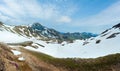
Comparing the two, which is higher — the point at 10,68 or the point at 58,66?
the point at 58,66

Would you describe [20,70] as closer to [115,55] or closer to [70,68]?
[70,68]

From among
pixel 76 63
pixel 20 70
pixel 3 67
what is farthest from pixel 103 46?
pixel 3 67

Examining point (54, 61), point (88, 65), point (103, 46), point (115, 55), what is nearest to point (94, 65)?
point (88, 65)

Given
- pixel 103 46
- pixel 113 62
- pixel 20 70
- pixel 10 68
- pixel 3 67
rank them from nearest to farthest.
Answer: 1. pixel 3 67
2. pixel 10 68
3. pixel 20 70
4. pixel 113 62
5. pixel 103 46

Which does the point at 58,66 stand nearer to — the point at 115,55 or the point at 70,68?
the point at 70,68

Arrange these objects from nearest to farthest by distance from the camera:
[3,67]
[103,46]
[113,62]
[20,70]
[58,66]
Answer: [3,67] → [20,70] → [113,62] → [58,66] → [103,46]

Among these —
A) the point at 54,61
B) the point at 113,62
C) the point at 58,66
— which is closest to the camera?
the point at 113,62

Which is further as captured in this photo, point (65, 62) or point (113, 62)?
point (65, 62)

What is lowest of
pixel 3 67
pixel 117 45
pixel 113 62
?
pixel 3 67

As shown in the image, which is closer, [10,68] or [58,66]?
[10,68]
